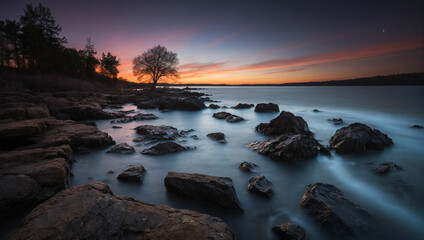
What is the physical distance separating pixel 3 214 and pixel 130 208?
2243 millimetres

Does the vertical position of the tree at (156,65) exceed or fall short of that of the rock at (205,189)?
it exceeds it

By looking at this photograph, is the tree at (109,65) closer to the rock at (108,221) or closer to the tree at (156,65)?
the tree at (156,65)

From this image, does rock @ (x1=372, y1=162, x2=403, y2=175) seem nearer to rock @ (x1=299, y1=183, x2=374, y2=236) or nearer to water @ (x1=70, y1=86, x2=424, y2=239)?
water @ (x1=70, y1=86, x2=424, y2=239)

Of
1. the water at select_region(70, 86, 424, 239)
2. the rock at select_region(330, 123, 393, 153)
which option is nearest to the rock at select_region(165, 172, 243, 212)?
the water at select_region(70, 86, 424, 239)

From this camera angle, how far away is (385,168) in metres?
5.31

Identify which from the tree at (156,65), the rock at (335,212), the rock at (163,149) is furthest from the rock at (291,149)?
the tree at (156,65)

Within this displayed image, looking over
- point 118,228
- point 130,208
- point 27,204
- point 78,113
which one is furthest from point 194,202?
point 78,113

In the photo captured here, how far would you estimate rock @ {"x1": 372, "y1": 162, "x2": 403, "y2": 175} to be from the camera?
523cm

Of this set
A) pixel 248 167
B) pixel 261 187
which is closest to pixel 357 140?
pixel 248 167

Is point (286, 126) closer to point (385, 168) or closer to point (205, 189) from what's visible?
point (385, 168)

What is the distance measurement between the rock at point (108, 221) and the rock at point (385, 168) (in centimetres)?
532

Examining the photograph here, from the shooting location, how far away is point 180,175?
165 inches

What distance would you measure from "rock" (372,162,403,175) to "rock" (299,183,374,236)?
235 centimetres

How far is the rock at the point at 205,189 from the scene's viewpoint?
3607 mm
